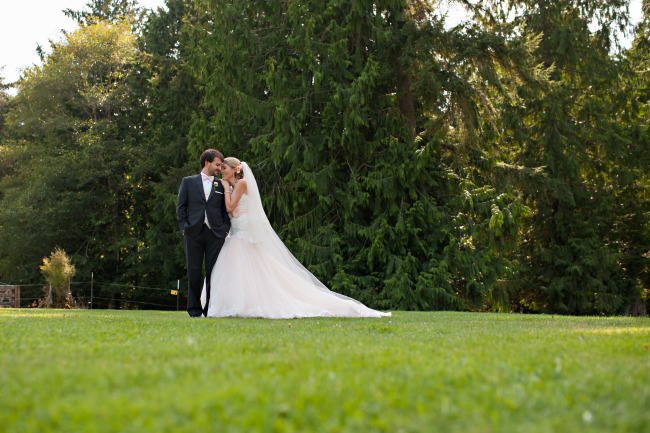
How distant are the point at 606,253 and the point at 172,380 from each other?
22.0 m

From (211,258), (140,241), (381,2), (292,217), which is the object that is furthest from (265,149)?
(140,241)

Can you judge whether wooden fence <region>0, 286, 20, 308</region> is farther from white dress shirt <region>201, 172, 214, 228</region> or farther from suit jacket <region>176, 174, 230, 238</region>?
white dress shirt <region>201, 172, 214, 228</region>

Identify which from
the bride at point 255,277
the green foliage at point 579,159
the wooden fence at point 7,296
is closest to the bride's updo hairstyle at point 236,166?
the bride at point 255,277

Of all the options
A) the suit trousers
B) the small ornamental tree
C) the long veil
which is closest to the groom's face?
the long veil

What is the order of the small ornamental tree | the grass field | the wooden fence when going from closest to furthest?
the grass field → the small ornamental tree → the wooden fence

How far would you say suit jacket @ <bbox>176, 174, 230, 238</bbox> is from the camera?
8492 mm

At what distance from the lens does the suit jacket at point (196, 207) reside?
8492 mm

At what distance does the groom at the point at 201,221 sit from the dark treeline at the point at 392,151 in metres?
7.85

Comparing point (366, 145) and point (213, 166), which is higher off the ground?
→ point (366, 145)

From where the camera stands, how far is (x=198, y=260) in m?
8.64

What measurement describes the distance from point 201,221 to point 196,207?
0.70ft

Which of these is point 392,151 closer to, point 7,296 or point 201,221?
point 201,221

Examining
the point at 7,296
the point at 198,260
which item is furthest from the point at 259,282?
the point at 7,296

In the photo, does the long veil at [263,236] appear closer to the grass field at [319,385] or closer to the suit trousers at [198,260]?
the suit trousers at [198,260]
